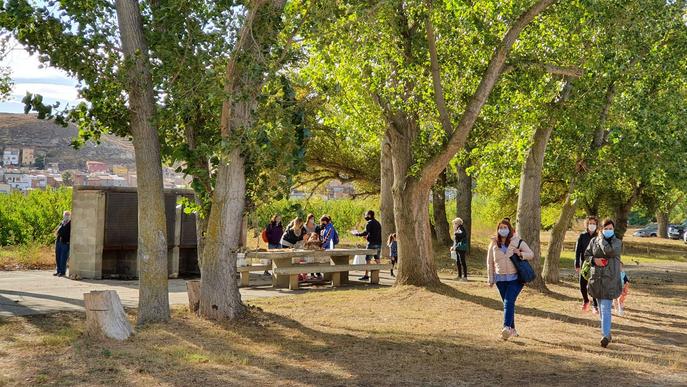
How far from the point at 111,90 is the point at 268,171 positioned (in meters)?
2.55

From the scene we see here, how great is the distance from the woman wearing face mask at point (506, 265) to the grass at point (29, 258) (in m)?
14.6

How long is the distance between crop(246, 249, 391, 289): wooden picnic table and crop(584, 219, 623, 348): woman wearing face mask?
7883 mm

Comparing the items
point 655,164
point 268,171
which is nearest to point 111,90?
point 268,171

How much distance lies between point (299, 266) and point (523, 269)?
25.2 ft

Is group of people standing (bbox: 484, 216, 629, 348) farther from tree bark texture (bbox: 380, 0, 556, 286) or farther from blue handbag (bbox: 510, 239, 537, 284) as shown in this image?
tree bark texture (bbox: 380, 0, 556, 286)

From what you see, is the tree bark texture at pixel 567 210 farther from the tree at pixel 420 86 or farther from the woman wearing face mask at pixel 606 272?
the woman wearing face mask at pixel 606 272

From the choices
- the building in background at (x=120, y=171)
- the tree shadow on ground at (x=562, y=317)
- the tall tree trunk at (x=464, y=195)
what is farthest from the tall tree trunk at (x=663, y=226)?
the building in background at (x=120, y=171)

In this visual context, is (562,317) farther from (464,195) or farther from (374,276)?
(464,195)

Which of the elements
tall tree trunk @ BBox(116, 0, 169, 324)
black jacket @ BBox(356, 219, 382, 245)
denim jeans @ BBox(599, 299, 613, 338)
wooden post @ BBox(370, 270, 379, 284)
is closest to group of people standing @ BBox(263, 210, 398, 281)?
black jacket @ BBox(356, 219, 382, 245)

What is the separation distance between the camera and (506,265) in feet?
38.2

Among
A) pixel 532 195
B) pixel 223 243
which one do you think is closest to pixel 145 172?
pixel 223 243

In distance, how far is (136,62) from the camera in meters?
11.6

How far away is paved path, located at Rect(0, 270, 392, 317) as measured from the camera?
1382cm

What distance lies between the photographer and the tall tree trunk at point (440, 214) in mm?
34000
